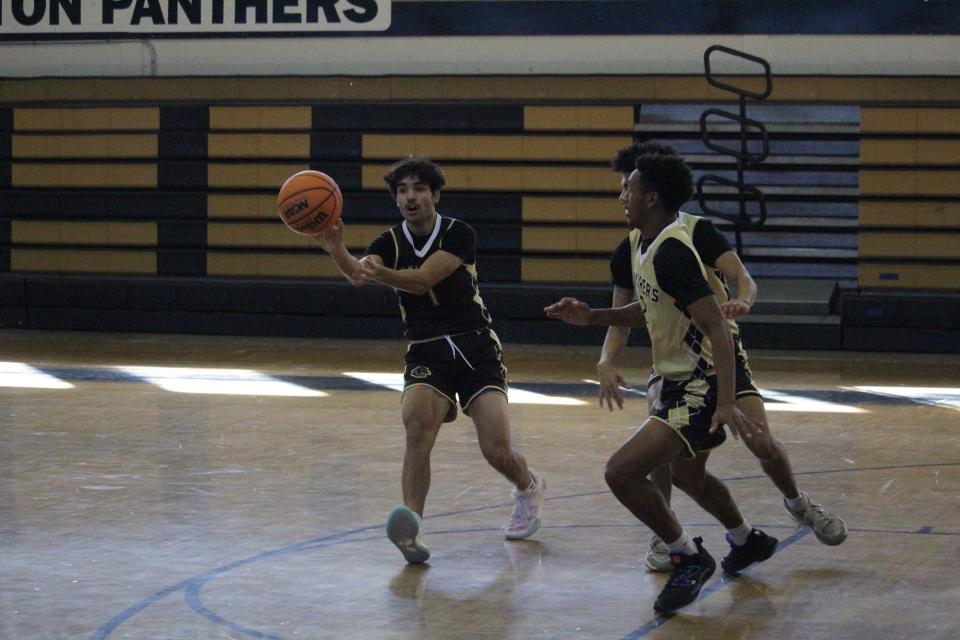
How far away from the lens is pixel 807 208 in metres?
12.7

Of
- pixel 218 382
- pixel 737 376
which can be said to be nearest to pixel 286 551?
pixel 737 376

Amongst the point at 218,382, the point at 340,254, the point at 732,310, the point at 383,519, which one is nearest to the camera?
the point at 732,310

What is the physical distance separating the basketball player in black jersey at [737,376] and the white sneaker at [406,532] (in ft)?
2.40

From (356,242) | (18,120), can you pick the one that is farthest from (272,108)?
(18,120)

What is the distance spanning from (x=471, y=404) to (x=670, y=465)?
0.80 meters

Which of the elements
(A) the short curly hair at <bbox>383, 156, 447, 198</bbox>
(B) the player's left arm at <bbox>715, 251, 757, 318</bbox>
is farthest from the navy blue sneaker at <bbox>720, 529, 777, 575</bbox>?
(A) the short curly hair at <bbox>383, 156, 447, 198</bbox>

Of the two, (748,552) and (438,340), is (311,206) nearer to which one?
(438,340)

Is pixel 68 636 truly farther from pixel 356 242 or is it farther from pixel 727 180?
pixel 356 242

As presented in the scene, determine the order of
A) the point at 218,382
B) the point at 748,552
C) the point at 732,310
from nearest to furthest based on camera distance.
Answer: the point at 732,310, the point at 748,552, the point at 218,382

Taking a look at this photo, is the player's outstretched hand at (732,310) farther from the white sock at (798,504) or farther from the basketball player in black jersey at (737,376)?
the white sock at (798,504)

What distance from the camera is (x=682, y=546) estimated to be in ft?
13.9

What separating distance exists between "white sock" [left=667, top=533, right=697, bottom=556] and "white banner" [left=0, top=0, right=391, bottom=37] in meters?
9.10

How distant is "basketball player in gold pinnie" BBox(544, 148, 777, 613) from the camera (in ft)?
13.3

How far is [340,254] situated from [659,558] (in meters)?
1.42
